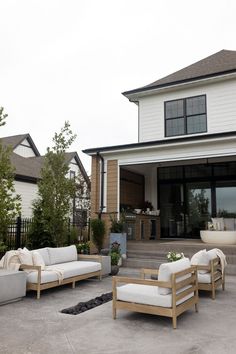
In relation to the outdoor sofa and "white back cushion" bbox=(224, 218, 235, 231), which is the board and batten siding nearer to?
"white back cushion" bbox=(224, 218, 235, 231)

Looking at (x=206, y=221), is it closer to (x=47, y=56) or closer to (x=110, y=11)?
(x=110, y=11)

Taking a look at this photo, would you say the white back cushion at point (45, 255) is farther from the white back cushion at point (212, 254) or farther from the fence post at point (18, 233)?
the white back cushion at point (212, 254)

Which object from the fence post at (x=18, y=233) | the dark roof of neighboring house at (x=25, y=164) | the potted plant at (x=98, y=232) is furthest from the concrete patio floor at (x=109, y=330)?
the dark roof of neighboring house at (x=25, y=164)

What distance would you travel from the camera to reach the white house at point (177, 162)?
1162cm

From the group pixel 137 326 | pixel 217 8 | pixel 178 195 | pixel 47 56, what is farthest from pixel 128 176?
pixel 137 326

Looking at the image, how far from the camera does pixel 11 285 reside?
235 inches

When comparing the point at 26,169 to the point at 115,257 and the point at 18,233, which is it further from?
the point at 115,257

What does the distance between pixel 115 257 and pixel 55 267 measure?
2.44 metres

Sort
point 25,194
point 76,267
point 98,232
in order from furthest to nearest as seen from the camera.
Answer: point 25,194, point 98,232, point 76,267

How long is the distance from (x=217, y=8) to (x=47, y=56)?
6.65 meters

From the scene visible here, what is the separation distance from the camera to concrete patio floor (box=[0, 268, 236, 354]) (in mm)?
3855

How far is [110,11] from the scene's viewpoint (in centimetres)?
972

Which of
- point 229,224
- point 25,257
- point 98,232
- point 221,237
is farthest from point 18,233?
point 229,224

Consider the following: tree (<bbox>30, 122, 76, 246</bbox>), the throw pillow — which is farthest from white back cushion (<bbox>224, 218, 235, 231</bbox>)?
the throw pillow
